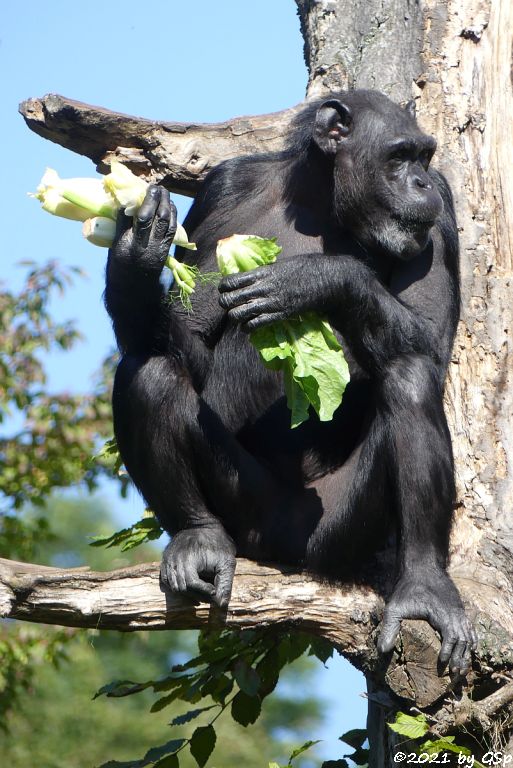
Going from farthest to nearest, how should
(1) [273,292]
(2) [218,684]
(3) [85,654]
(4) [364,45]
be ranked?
(3) [85,654] → (4) [364,45] → (2) [218,684] → (1) [273,292]

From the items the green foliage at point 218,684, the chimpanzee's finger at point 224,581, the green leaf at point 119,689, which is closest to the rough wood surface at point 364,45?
the chimpanzee's finger at point 224,581

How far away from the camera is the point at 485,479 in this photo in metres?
4.97

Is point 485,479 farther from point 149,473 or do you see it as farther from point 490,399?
point 149,473

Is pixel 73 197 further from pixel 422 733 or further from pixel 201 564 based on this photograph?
pixel 422 733

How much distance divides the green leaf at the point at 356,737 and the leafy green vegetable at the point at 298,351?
1983 millimetres

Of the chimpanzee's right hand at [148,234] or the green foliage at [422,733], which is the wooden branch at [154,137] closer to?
the chimpanzee's right hand at [148,234]

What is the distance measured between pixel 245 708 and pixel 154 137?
3459 millimetres

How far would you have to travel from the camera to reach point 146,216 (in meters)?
4.47

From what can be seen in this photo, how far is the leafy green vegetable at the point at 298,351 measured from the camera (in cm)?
442

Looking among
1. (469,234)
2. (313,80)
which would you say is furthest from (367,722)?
(313,80)

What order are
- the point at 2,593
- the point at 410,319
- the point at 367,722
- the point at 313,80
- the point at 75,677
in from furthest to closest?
the point at 75,677
the point at 313,80
the point at 367,722
the point at 410,319
the point at 2,593

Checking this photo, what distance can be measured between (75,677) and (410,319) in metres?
17.7

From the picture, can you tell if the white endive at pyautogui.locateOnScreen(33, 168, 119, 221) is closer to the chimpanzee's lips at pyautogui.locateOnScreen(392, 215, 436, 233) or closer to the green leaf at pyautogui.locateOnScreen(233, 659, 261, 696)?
the chimpanzee's lips at pyautogui.locateOnScreen(392, 215, 436, 233)

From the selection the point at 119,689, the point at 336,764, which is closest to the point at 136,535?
the point at 119,689
